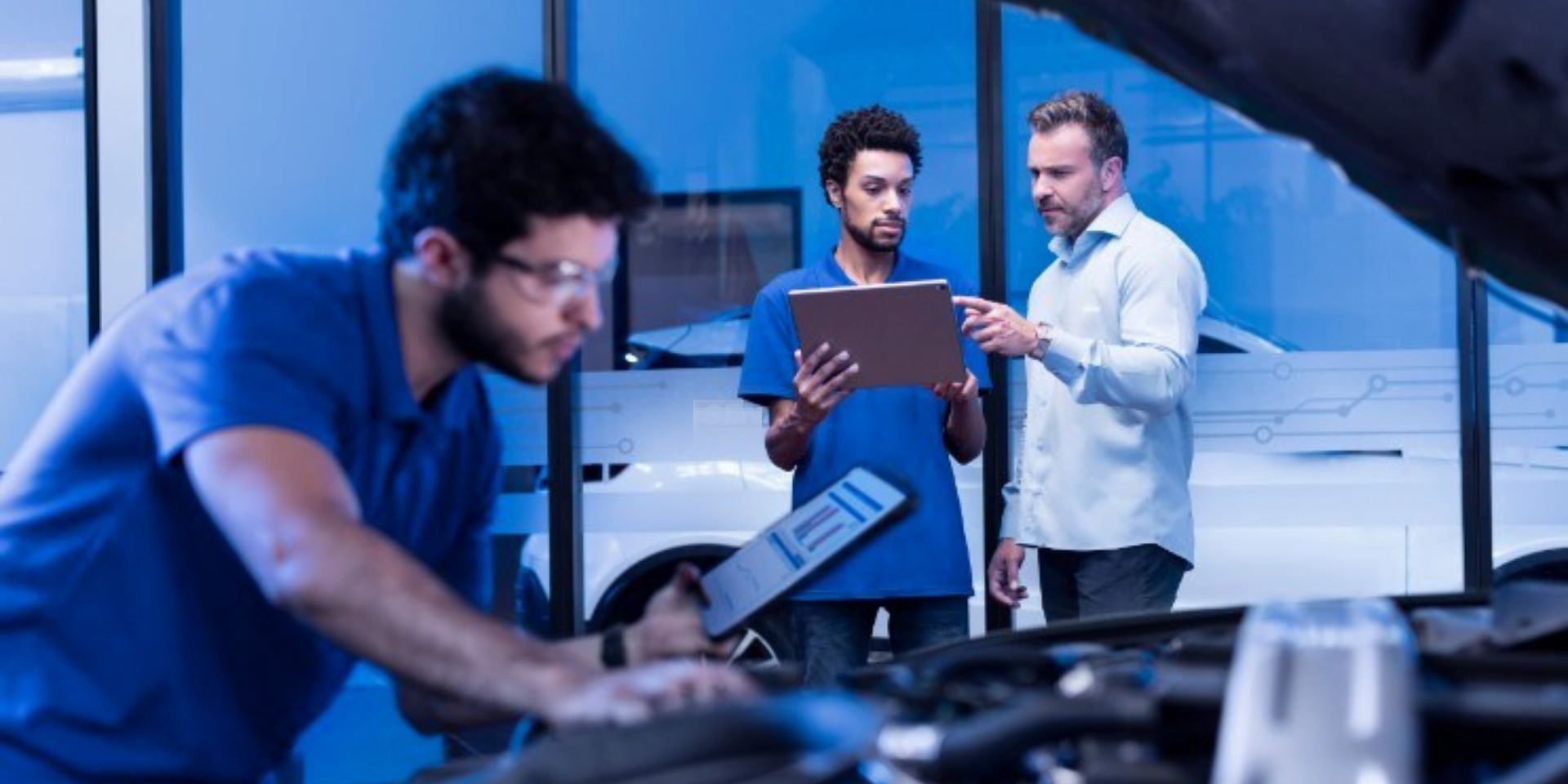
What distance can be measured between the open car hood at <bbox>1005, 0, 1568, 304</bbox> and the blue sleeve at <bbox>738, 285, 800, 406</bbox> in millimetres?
2742

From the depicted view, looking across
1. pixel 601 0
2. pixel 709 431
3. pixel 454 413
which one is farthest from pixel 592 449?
pixel 454 413

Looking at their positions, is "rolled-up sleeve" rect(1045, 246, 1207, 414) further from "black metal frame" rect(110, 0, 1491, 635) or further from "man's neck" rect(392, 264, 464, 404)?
"man's neck" rect(392, 264, 464, 404)

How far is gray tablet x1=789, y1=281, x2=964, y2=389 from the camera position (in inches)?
144

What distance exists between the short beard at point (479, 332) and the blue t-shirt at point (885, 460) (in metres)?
2.26

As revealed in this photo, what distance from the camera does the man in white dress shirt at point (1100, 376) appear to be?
3.84 metres

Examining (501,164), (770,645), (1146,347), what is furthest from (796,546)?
(770,645)

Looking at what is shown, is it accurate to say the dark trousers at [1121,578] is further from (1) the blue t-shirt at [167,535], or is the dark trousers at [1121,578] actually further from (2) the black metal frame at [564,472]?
(1) the blue t-shirt at [167,535]

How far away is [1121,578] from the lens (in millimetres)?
3939

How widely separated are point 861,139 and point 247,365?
9.46 feet

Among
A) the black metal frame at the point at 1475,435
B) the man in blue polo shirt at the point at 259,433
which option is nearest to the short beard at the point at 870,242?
the black metal frame at the point at 1475,435

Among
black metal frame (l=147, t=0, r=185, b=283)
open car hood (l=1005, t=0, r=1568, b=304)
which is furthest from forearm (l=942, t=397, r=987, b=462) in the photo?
black metal frame (l=147, t=0, r=185, b=283)

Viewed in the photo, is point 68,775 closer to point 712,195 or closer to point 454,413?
point 454,413

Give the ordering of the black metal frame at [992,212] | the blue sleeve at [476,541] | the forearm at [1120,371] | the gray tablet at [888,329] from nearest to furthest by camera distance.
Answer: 1. the blue sleeve at [476,541]
2. the gray tablet at [888,329]
3. the forearm at [1120,371]
4. the black metal frame at [992,212]

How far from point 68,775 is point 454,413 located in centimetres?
53
